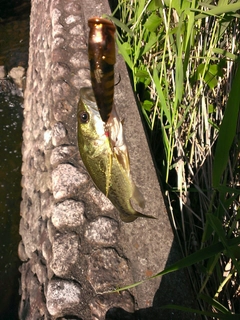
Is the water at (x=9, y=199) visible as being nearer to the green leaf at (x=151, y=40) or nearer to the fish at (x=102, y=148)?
the fish at (x=102, y=148)

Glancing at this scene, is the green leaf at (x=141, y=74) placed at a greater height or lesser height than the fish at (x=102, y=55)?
greater

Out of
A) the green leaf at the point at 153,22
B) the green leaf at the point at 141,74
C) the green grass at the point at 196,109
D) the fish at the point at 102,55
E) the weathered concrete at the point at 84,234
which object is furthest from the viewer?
the green leaf at the point at 141,74

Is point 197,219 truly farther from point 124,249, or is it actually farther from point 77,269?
point 77,269

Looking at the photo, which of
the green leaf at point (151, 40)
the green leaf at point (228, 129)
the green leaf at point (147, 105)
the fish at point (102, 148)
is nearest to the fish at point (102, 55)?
the fish at point (102, 148)

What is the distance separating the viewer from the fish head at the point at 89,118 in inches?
53.3

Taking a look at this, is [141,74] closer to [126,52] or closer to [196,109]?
[126,52]

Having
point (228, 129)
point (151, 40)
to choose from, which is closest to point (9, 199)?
point (151, 40)

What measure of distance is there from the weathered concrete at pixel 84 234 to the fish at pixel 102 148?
422 millimetres

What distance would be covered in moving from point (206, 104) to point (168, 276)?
98 cm

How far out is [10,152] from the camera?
429 cm

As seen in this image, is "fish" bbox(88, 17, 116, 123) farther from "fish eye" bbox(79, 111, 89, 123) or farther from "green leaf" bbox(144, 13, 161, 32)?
"green leaf" bbox(144, 13, 161, 32)

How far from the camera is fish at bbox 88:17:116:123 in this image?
2.49 ft

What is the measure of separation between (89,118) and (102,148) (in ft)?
0.40

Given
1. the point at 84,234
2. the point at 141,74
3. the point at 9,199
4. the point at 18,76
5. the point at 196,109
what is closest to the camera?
the point at 84,234
